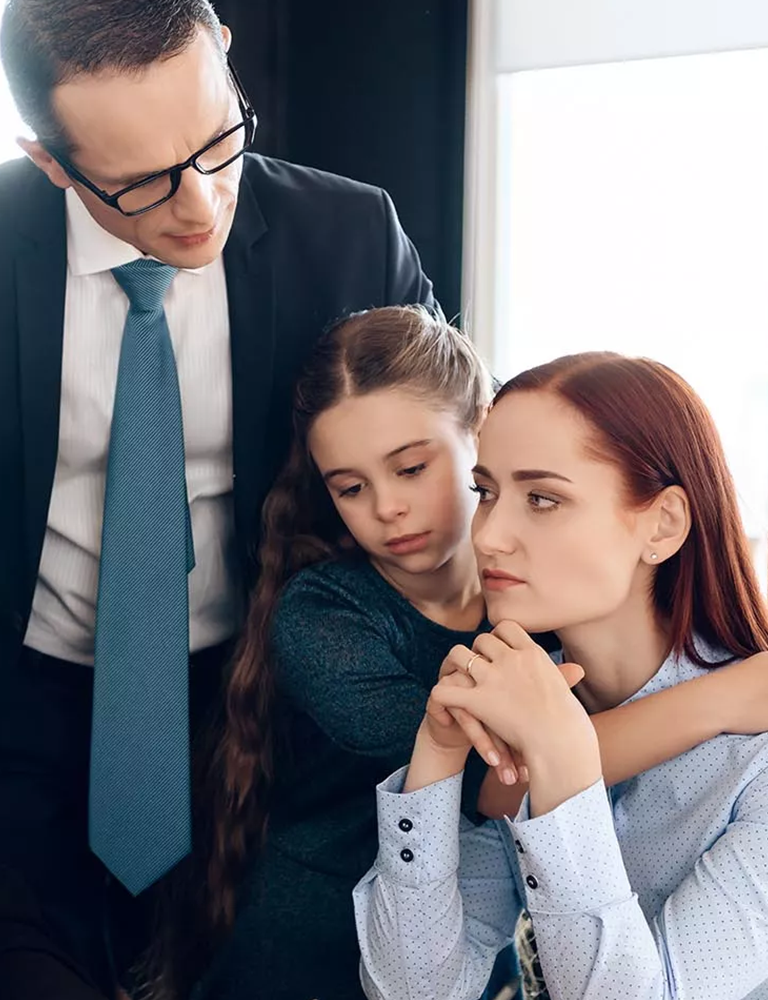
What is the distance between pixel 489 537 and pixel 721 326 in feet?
7.58

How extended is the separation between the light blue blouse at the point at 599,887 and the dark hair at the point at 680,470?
5 centimetres

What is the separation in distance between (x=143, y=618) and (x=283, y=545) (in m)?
0.22

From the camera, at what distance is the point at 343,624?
1676 millimetres

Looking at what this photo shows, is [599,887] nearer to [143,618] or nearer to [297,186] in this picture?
[143,618]

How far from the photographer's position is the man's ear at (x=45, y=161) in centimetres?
165

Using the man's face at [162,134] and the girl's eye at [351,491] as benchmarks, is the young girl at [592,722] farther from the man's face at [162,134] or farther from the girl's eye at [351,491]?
the man's face at [162,134]

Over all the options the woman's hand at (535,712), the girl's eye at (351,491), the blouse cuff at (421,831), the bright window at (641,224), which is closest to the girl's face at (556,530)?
the woman's hand at (535,712)

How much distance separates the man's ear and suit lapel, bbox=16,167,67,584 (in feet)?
0.47

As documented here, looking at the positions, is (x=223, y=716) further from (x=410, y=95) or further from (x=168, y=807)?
(x=410, y=95)

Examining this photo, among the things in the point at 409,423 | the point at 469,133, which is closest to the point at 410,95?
the point at 469,133

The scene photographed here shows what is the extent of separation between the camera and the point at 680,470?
1.42 m

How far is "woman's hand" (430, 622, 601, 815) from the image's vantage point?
1250 mm

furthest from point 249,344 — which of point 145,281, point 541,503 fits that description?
point 541,503

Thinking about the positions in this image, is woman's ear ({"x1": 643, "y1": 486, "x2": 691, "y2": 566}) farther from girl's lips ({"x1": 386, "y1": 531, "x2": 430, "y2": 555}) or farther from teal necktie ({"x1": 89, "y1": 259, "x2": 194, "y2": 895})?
teal necktie ({"x1": 89, "y1": 259, "x2": 194, "y2": 895})
